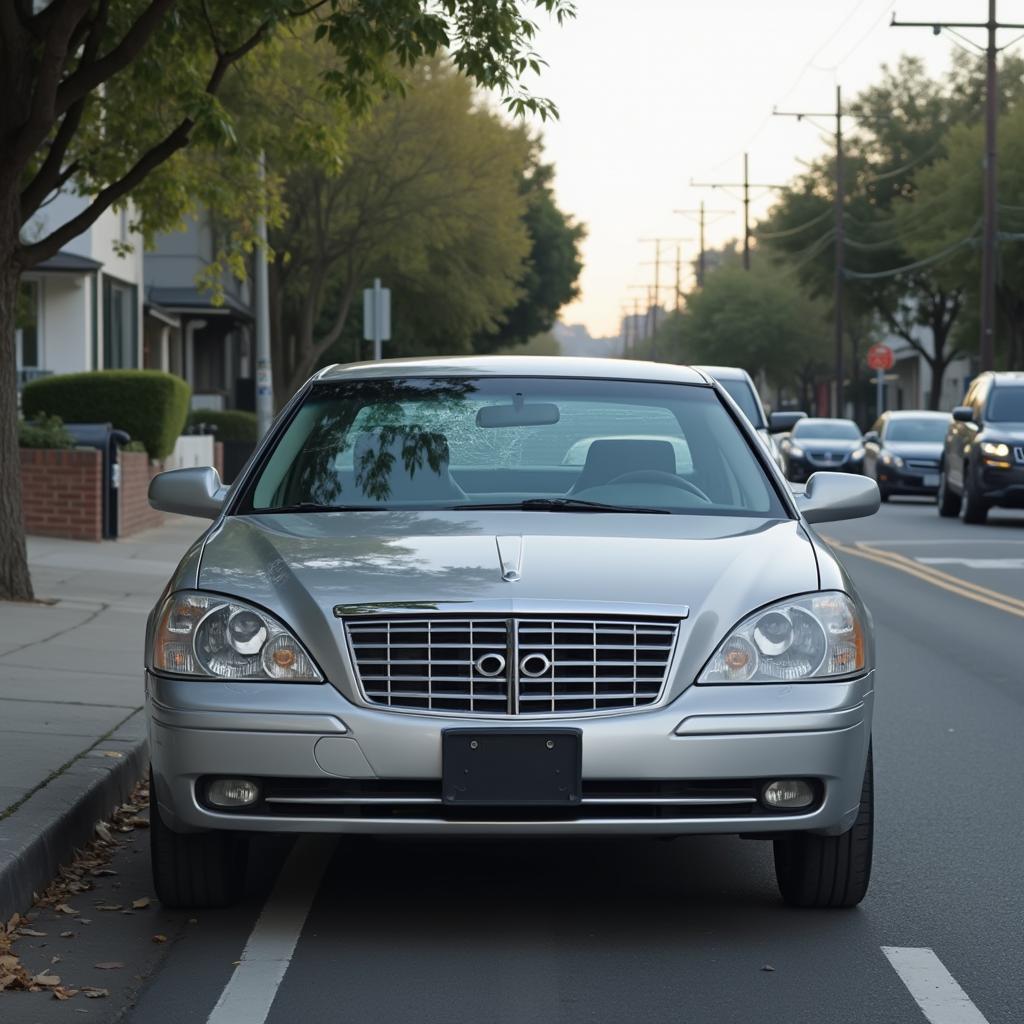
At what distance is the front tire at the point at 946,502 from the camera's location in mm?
27161

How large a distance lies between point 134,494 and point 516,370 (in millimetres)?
14942

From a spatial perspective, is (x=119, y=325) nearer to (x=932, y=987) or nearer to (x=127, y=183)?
(x=127, y=183)

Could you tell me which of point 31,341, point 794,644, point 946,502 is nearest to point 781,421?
point 946,502

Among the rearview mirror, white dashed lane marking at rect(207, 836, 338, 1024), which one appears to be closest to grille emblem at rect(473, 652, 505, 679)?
white dashed lane marking at rect(207, 836, 338, 1024)

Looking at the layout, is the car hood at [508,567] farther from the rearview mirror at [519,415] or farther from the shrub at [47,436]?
the shrub at [47,436]

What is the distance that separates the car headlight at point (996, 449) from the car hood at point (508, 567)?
19.2 metres

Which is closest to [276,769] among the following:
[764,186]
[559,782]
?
[559,782]

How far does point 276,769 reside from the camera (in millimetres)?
5293

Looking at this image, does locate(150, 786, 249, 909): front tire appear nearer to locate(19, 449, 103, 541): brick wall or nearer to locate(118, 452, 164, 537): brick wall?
locate(19, 449, 103, 541): brick wall

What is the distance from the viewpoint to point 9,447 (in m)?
13.8

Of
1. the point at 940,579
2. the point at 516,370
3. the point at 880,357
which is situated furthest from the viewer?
the point at 880,357

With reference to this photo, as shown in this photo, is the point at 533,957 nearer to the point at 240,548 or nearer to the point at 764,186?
the point at 240,548

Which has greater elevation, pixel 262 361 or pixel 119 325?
pixel 119 325

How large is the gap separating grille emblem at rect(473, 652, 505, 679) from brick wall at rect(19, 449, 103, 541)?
14.5m
